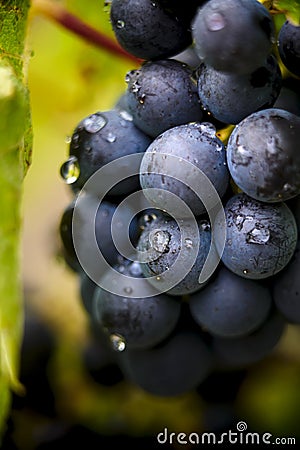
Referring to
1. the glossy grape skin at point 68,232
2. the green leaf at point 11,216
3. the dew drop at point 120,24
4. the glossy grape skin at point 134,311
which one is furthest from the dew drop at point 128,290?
the dew drop at point 120,24

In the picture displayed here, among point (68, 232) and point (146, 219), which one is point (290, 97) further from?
point (68, 232)

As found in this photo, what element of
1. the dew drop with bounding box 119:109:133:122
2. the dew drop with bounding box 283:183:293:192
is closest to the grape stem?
the dew drop with bounding box 119:109:133:122

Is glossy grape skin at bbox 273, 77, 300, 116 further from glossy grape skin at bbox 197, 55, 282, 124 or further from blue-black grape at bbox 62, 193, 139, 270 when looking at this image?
blue-black grape at bbox 62, 193, 139, 270

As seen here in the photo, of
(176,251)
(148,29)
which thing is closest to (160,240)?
(176,251)

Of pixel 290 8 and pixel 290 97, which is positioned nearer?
pixel 290 8

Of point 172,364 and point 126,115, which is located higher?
point 126,115

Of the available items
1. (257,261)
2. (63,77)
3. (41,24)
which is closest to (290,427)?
(257,261)

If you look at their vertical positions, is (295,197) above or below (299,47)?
below

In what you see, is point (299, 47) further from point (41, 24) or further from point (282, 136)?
point (41, 24)
